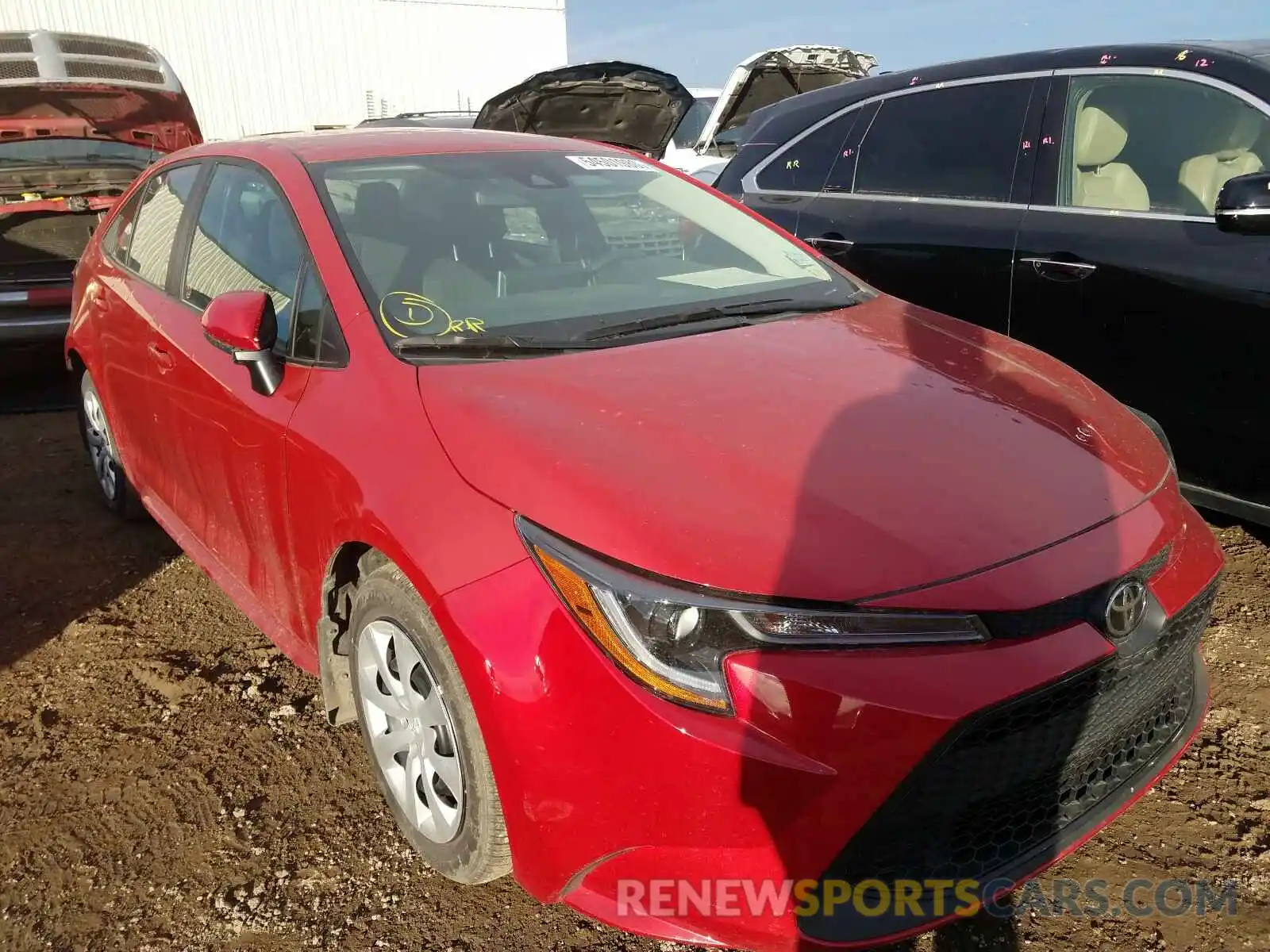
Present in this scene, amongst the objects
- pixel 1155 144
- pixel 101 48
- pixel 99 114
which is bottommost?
pixel 99 114

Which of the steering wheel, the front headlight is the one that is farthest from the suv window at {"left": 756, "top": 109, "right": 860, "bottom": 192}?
the front headlight

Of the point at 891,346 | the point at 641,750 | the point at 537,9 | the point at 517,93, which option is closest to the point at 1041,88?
the point at 891,346

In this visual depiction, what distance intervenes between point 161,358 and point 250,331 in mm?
885

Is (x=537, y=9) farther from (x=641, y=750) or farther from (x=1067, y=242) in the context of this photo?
(x=641, y=750)

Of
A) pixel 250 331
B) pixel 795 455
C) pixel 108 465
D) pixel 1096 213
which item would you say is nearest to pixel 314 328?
pixel 250 331

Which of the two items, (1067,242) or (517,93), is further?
(517,93)

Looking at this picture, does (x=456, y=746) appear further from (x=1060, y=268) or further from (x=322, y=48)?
(x=322, y=48)

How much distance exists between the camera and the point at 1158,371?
Answer: 9.98 feet

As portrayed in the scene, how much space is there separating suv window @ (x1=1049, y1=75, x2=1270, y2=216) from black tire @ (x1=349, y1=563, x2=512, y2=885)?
283 cm

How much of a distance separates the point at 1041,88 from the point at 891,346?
190cm

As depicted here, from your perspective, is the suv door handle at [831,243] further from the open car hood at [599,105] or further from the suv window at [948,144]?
the open car hood at [599,105]

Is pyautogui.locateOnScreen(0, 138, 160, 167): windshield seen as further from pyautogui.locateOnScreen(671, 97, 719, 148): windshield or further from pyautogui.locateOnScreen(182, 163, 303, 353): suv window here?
pyautogui.locateOnScreen(671, 97, 719, 148): windshield

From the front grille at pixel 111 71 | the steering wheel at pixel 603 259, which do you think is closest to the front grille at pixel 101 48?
the front grille at pixel 111 71

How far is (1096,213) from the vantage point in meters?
3.32
